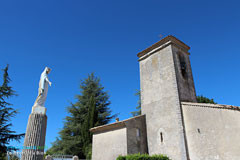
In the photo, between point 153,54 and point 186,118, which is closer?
point 186,118

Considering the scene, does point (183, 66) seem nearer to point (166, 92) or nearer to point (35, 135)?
point (166, 92)

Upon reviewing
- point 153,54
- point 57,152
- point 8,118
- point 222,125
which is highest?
point 153,54

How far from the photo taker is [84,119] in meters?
22.2

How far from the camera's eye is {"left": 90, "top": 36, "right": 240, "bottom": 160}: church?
982 centimetres

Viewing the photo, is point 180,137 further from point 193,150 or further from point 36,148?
point 36,148

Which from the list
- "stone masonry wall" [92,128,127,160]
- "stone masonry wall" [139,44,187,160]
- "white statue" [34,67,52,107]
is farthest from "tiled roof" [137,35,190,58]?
"white statue" [34,67,52,107]

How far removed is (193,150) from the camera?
10938 millimetres

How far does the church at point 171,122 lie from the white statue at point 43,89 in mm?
7100

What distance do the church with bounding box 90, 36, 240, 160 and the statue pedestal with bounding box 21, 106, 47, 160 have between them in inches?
292

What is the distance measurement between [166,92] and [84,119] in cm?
1250

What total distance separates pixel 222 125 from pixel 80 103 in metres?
17.9

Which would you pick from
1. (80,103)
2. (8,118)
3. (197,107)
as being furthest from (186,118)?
(80,103)

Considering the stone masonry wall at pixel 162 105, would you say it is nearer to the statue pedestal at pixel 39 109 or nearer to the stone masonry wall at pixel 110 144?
the stone masonry wall at pixel 110 144

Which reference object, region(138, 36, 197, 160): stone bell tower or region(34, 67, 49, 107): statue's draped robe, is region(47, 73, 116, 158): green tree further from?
region(34, 67, 49, 107): statue's draped robe
